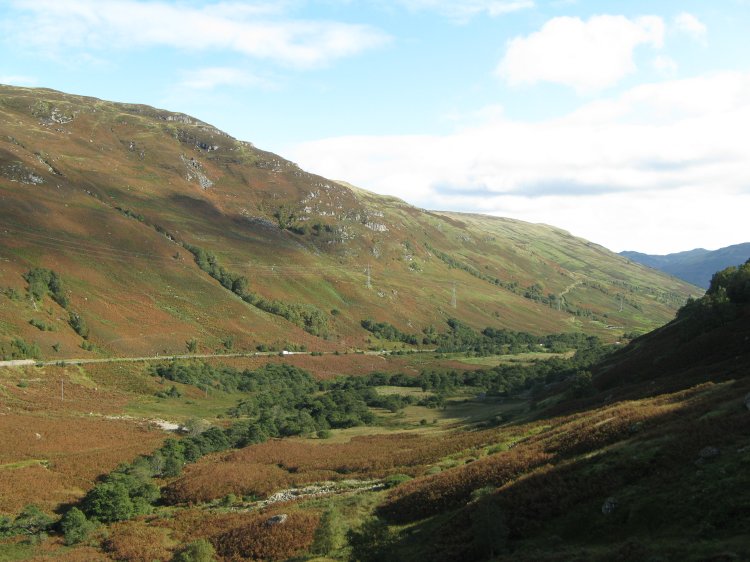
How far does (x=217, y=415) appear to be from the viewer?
97.6 m

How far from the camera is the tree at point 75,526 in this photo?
41938 mm

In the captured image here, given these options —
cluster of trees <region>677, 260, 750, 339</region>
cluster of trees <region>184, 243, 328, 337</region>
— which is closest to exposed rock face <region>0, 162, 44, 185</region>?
cluster of trees <region>184, 243, 328, 337</region>

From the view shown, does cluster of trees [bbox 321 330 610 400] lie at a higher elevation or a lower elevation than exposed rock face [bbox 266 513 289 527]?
lower

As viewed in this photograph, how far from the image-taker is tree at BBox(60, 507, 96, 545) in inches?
1651

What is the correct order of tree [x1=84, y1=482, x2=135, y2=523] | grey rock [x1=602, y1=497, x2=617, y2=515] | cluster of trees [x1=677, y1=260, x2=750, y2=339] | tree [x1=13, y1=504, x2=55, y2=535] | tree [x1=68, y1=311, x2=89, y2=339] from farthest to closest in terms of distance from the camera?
tree [x1=68, y1=311, x2=89, y2=339]
cluster of trees [x1=677, y1=260, x2=750, y2=339]
tree [x1=84, y1=482, x2=135, y2=523]
tree [x1=13, y1=504, x2=55, y2=535]
grey rock [x1=602, y1=497, x2=617, y2=515]

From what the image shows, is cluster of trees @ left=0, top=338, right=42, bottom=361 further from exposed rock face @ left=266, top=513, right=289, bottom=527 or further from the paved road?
exposed rock face @ left=266, top=513, right=289, bottom=527

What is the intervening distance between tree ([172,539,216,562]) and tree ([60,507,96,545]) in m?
13.2

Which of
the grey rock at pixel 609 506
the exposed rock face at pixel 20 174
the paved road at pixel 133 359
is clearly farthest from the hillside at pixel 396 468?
the exposed rock face at pixel 20 174

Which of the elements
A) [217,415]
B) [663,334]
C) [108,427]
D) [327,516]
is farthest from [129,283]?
[327,516]

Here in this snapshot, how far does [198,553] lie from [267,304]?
15386 centimetres

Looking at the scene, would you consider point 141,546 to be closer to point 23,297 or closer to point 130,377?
point 130,377

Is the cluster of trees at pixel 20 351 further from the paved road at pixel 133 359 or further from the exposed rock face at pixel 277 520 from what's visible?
the exposed rock face at pixel 277 520

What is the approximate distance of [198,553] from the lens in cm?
3219

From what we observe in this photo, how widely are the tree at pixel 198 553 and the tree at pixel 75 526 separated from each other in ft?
43.3
